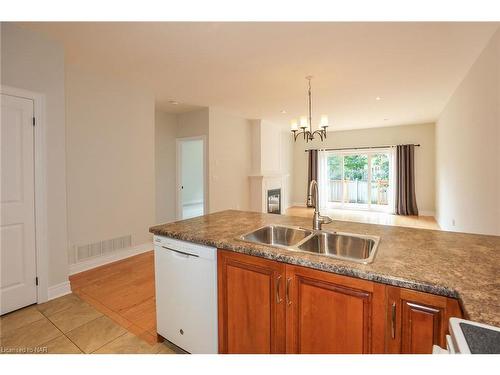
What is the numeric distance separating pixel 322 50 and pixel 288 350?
2.68 m

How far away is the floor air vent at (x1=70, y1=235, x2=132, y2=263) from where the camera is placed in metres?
3.07

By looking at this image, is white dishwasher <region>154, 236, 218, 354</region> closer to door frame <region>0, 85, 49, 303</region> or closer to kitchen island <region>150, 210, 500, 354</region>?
kitchen island <region>150, 210, 500, 354</region>

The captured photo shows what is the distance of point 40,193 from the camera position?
2332mm

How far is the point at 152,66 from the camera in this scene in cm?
300

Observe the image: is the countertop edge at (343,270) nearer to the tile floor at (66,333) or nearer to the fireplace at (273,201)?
the tile floor at (66,333)

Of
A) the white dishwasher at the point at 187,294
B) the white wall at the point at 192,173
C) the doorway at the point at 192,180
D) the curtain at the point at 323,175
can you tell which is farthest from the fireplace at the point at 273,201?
the white dishwasher at the point at 187,294

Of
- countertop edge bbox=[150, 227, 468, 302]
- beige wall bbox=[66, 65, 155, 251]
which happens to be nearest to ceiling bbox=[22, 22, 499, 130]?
beige wall bbox=[66, 65, 155, 251]

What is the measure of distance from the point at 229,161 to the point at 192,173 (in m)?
2.75

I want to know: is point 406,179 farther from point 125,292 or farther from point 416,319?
point 125,292

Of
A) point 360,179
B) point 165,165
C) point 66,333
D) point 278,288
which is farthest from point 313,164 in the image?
point 66,333

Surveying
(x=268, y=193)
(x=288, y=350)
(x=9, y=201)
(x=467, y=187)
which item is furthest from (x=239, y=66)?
(x=268, y=193)

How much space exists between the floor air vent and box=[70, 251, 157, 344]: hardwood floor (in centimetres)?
19

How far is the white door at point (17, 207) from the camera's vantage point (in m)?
2.12

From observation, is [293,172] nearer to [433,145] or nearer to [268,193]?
[268,193]
